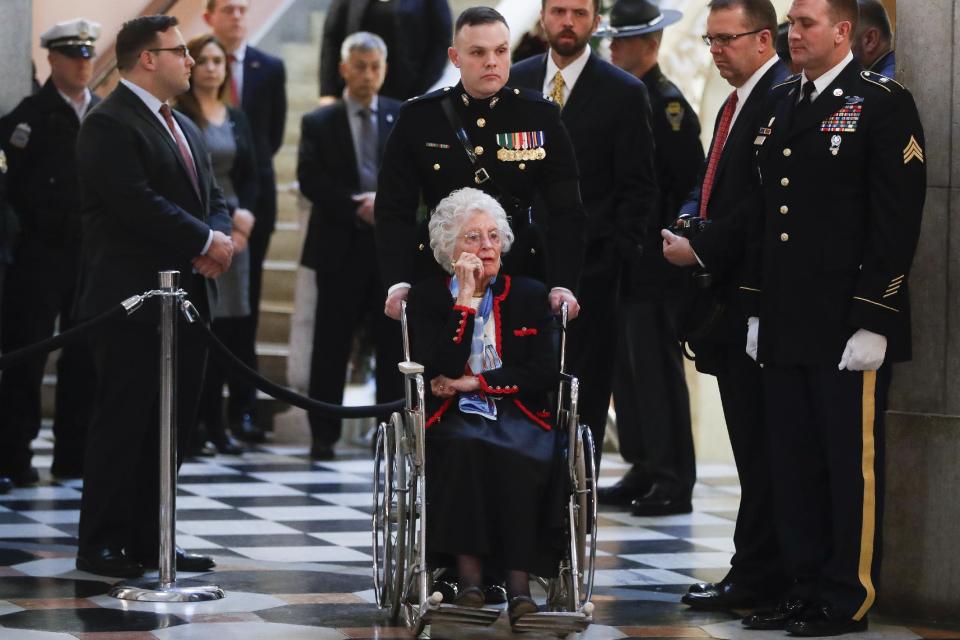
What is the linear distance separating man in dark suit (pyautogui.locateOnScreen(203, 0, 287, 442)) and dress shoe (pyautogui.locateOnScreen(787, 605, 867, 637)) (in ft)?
14.9

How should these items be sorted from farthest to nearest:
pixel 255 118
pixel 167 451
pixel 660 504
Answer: pixel 255 118 < pixel 660 504 < pixel 167 451

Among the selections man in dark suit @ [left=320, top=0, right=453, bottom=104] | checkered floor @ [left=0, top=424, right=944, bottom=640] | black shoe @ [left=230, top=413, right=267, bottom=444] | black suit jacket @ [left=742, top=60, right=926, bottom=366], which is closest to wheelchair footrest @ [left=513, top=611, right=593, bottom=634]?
checkered floor @ [left=0, top=424, right=944, bottom=640]

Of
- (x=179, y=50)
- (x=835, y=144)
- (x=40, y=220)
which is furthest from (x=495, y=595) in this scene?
(x=40, y=220)

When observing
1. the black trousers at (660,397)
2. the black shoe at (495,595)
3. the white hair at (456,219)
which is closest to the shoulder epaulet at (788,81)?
the white hair at (456,219)

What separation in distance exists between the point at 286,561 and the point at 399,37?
391 centimetres

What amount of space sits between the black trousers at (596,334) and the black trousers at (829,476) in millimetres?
1392

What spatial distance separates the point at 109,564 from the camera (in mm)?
5844

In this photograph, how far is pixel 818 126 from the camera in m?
5.11

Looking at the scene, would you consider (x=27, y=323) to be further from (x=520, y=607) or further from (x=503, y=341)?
(x=520, y=607)

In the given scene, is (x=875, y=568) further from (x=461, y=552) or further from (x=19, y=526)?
(x=19, y=526)

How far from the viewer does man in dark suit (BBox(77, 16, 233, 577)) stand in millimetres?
5906

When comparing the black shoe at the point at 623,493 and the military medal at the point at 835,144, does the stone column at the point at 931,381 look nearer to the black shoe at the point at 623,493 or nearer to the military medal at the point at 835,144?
the military medal at the point at 835,144

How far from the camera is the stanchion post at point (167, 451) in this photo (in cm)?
554

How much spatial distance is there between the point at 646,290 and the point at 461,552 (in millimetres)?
2885
